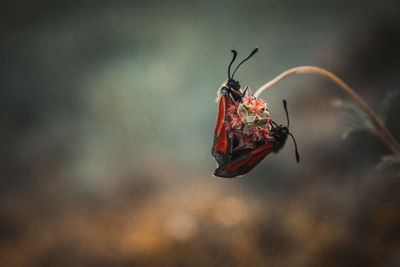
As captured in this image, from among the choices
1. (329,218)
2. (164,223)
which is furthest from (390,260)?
(164,223)

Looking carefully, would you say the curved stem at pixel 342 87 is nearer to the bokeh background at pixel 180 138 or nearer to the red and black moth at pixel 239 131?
the red and black moth at pixel 239 131

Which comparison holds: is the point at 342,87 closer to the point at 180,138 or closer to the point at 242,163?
the point at 242,163

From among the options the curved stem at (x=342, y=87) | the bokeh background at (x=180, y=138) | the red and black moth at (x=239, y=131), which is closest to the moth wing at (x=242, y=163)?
the red and black moth at (x=239, y=131)

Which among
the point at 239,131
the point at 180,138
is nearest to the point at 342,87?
the point at 239,131

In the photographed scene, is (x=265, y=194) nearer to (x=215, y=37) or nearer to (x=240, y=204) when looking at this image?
(x=240, y=204)

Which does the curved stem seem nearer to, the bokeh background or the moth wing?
the moth wing

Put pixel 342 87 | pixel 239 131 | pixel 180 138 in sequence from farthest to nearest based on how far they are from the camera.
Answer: pixel 180 138 → pixel 342 87 → pixel 239 131

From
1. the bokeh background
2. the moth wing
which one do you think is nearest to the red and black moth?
the moth wing
